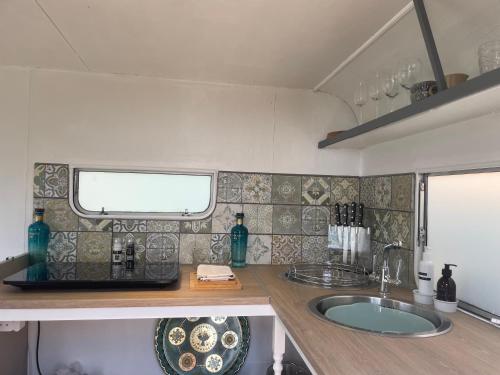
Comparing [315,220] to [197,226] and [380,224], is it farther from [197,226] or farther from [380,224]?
[197,226]

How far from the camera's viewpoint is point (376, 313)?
1468mm

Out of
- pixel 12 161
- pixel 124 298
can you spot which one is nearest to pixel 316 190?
pixel 124 298

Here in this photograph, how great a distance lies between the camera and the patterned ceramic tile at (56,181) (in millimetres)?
1979

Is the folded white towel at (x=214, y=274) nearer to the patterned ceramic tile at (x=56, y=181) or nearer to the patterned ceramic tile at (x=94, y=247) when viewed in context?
the patterned ceramic tile at (x=94, y=247)

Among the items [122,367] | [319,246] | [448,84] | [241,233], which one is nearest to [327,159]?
[319,246]

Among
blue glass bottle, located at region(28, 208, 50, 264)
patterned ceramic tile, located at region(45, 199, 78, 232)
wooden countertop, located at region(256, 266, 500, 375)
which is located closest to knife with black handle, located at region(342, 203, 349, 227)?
wooden countertop, located at region(256, 266, 500, 375)

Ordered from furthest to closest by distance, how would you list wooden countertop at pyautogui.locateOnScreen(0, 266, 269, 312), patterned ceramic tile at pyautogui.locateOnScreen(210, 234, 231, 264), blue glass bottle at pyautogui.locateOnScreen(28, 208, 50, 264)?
patterned ceramic tile at pyautogui.locateOnScreen(210, 234, 231, 264), blue glass bottle at pyautogui.locateOnScreen(28, 208, 50, 264), wooden countertop at pyautogui.locateOnScreen(0, 266, 269, 312)

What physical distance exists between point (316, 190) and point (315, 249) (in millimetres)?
356

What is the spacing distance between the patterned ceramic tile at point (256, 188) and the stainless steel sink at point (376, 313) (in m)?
0.81

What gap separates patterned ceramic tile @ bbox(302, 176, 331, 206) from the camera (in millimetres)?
2209

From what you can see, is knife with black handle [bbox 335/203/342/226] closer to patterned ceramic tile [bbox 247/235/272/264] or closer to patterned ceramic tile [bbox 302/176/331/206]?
patterned ceramic tile [bbox 302/176/331/206]

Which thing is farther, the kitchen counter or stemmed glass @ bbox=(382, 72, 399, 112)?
stemmed glass @ bbox=(382, 72, 399, 112)

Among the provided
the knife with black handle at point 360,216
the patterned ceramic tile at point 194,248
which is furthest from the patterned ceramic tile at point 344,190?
the patterned ceramic tile at point 194,248

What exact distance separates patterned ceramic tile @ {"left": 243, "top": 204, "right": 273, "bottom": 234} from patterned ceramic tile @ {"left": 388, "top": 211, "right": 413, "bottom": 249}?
26.3 inches
